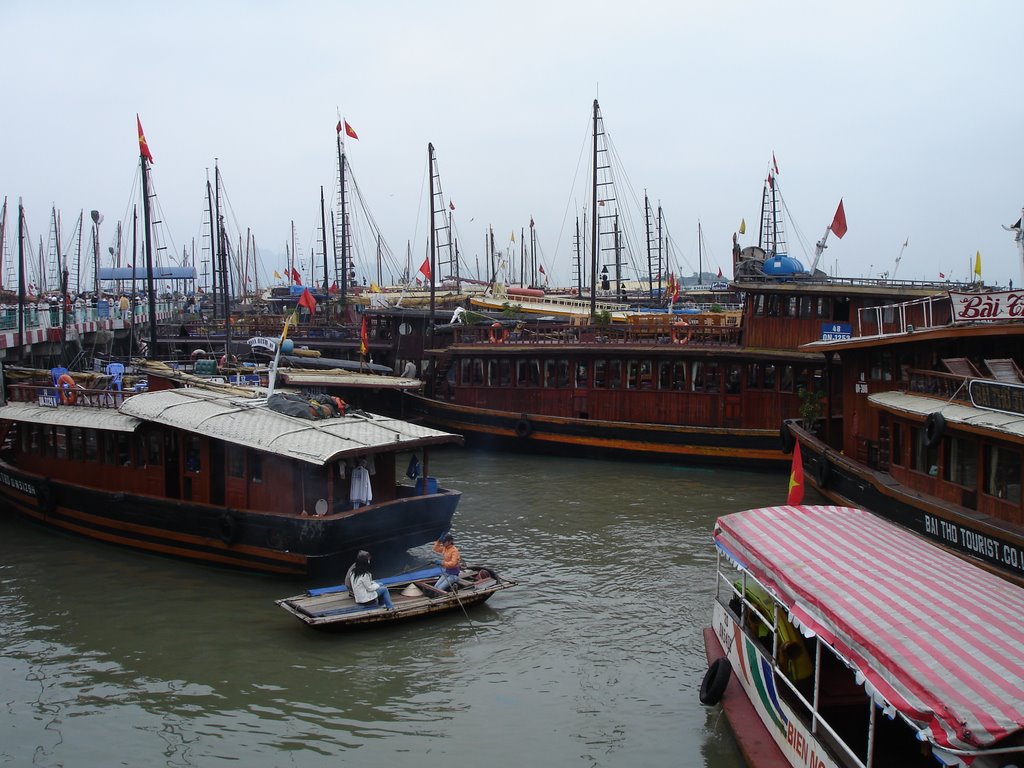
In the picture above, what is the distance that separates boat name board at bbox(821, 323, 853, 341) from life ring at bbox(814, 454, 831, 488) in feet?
19.6

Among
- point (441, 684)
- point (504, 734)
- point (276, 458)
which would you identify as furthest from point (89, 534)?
point (504, 734)

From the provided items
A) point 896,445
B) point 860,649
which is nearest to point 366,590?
point 860,649

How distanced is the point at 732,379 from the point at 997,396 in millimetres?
11506

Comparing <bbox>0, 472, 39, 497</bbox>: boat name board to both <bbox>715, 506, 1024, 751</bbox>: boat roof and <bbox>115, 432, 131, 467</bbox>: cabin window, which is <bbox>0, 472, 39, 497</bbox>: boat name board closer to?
<bbox>115, 432, 131, 467</bbox>: cabin window

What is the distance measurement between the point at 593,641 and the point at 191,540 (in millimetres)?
6481

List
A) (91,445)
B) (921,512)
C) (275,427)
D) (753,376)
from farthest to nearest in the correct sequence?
(753,376), (91,445), (275,427), (921,512)

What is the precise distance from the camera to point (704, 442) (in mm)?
22156

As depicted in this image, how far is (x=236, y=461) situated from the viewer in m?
13.1

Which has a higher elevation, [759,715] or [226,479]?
A: [226,479]

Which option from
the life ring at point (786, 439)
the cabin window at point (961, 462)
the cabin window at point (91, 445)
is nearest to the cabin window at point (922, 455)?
the cabin window at point (961, 462)

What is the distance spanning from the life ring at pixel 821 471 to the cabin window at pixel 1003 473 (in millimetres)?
5072

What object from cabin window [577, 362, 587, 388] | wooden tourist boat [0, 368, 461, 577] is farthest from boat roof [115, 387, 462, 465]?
cabin window [577, 362, 587, 388]

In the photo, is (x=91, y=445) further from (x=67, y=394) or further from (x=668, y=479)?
(x=668, y=479)

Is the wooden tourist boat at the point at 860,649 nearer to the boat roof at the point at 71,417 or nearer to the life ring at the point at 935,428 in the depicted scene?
the life ring at the point at 935,428
